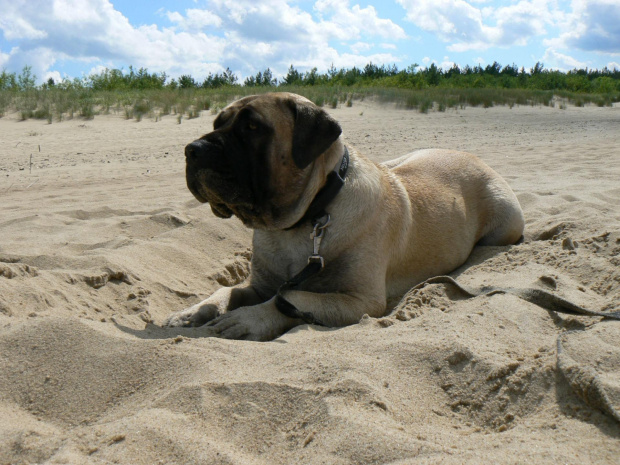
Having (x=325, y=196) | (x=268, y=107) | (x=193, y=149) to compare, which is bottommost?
(x=325, y=196)

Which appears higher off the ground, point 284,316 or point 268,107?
point 268,107

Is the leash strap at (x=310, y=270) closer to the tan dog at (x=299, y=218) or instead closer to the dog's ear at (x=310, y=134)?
the tan dog at (x=299, y=218)

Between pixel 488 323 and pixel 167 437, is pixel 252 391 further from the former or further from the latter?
pixel 488 323

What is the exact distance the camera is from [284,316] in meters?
3.35

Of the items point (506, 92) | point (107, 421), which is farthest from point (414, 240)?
point (506, 92)

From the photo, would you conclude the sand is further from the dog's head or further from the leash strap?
the dog's head

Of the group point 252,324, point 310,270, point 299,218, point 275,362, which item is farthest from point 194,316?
point 275,362

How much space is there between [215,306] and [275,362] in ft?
4.09

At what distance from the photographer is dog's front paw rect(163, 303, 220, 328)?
341cm

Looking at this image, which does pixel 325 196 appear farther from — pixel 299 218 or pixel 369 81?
pixel 369 81

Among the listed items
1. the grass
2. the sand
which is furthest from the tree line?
the sand

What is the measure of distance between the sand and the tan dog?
0.91 ft

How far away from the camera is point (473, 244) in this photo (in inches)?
189

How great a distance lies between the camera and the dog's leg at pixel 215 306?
343cm
